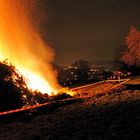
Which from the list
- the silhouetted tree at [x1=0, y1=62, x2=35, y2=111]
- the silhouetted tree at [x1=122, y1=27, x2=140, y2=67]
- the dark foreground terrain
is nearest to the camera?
the dark foreground terrain

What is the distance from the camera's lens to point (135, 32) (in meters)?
50.8

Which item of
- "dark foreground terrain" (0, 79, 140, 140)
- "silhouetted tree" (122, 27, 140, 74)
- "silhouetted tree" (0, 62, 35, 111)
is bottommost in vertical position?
"dark foreground terrain" (0, 79, 140, 140)

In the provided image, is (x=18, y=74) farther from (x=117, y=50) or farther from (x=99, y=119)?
(x=117, y=50)

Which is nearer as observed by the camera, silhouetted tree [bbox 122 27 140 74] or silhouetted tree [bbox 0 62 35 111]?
silhouetted tree [bbox 0 62 35 111]

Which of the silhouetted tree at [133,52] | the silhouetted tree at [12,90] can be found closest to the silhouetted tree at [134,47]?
the silhouetted tree at [133,52]

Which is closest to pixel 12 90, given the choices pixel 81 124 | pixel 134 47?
pixel 81 124

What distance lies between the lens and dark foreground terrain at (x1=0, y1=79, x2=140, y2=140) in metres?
10.4

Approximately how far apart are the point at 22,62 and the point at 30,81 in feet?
→ 16.0

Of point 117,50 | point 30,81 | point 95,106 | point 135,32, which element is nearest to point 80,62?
point 117,50

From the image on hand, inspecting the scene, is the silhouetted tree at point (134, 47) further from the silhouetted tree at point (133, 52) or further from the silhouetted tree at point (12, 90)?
the silhouetted tree at point (12, 90)

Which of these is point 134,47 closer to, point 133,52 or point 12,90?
point 133,52

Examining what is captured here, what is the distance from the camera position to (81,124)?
1203 centimetres

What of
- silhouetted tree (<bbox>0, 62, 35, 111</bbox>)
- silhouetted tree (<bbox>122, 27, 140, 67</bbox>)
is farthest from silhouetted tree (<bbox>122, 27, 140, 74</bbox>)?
silhouetted tree (<bbox>0, 62, 35, 111</bbox>)

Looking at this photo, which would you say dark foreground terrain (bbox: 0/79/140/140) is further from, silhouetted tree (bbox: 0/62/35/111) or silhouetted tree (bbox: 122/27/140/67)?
silhouetted tree (bbox: 122/27/140/67)
